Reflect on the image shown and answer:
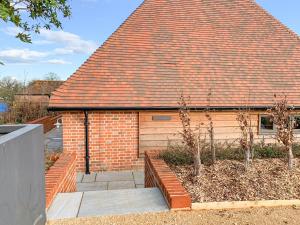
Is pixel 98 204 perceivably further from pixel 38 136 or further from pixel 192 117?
pixel 192 117

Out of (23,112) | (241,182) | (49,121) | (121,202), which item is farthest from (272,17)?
(23,112)

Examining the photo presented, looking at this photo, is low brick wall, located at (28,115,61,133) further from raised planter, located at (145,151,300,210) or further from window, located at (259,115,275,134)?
raised planter, located at (145,151,300,210)

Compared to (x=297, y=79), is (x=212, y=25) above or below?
above

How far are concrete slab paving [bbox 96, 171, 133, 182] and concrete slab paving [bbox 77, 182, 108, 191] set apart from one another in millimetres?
378

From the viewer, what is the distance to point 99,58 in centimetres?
998

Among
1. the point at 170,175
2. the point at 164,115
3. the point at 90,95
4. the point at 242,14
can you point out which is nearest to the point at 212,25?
the point at 242,14

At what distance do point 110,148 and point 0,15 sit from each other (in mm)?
5979

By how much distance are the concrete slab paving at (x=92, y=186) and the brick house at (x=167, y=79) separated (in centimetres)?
120

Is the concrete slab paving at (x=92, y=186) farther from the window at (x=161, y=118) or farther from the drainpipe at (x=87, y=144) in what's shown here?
the window at (x=161, y=118)

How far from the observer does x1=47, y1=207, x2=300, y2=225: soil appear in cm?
388

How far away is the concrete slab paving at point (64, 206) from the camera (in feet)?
13.2

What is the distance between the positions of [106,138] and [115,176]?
121 cm

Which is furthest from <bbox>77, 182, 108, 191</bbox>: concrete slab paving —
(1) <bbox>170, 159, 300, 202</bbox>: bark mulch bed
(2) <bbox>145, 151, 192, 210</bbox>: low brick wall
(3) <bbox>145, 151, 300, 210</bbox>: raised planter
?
(3) <bbox>145, 151, 300, 210</bbox>: raised planter

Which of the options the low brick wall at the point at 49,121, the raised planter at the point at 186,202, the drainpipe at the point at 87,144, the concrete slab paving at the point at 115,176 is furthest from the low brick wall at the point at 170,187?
the low brick wall at the point at 49,121
